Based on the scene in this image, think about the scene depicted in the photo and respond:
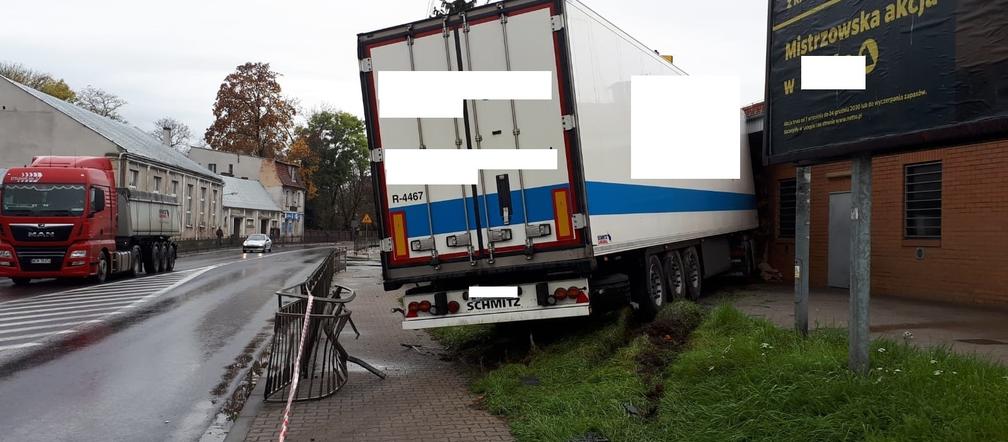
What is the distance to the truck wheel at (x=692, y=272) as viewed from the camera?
12.4 m

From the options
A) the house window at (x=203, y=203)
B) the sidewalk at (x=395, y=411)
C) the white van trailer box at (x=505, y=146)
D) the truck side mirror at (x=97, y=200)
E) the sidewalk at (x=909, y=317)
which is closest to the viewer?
the sidewalk at (x=395, y=411)

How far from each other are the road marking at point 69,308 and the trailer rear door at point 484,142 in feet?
19.4

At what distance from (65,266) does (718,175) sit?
60.0ft

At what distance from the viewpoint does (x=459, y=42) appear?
796cm

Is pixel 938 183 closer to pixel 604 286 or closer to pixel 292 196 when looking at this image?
pixel 604 286

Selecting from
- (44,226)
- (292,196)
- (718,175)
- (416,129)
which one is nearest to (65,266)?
(44,226)

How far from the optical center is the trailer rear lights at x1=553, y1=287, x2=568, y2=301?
25.7ft

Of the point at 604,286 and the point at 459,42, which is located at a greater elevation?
the point at 459,42

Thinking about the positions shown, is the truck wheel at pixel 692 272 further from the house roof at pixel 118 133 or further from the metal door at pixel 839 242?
the house roof at pixel 118 133

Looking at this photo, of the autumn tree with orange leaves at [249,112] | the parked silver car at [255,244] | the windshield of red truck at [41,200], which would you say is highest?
the autumn tree with orange leaves at [249,112]

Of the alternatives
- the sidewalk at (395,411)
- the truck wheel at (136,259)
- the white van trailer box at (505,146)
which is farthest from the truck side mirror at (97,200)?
the white van trailer box at (505,146)

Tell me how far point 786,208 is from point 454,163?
1240 centimetres

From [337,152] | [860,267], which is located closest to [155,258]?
[860,267]

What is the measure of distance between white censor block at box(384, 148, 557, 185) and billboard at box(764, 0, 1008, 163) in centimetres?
247
